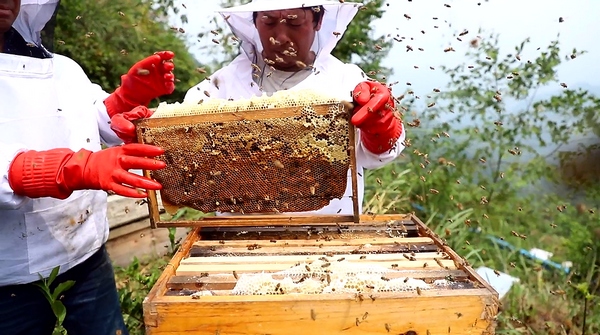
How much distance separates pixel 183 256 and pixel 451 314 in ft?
3.88

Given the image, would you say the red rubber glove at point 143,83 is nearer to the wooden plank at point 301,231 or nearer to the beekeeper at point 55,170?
the beekeeper at point 55,170

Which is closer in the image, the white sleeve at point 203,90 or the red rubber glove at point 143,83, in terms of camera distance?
the red rubber glove at point 143,83

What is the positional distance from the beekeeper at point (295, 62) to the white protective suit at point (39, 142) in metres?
0.64

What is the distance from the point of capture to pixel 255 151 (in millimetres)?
1970

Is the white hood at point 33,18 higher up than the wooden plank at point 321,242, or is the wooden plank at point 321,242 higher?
the white hood at point 33,18

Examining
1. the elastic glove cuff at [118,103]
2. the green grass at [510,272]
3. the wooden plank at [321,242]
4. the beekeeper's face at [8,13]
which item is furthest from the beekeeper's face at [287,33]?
the green grass at [510,272]

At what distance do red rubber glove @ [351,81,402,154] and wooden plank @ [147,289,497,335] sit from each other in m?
0.74

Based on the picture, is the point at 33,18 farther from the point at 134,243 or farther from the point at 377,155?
the point at 134,243

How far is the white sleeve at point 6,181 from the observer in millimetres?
1774

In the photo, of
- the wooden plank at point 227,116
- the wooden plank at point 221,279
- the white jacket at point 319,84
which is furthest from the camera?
the white jacket at point 319,84

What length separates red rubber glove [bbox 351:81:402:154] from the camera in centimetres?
185

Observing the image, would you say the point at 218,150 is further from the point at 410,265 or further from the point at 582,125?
the point at 582,125

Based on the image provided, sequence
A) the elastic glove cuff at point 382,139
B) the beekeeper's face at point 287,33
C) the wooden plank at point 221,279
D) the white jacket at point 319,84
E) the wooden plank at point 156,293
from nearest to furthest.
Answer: the wooden plank at point 156,293 < the wooden plank at point 221,279 < the elastic glove cuff at point 382,139 < the beekeeper's face at point 287,33 < the white jacket at point 319,84

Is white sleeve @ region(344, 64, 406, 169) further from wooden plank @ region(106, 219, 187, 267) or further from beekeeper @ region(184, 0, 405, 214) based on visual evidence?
wooden plank @ region(106, 219, 187, 267)
